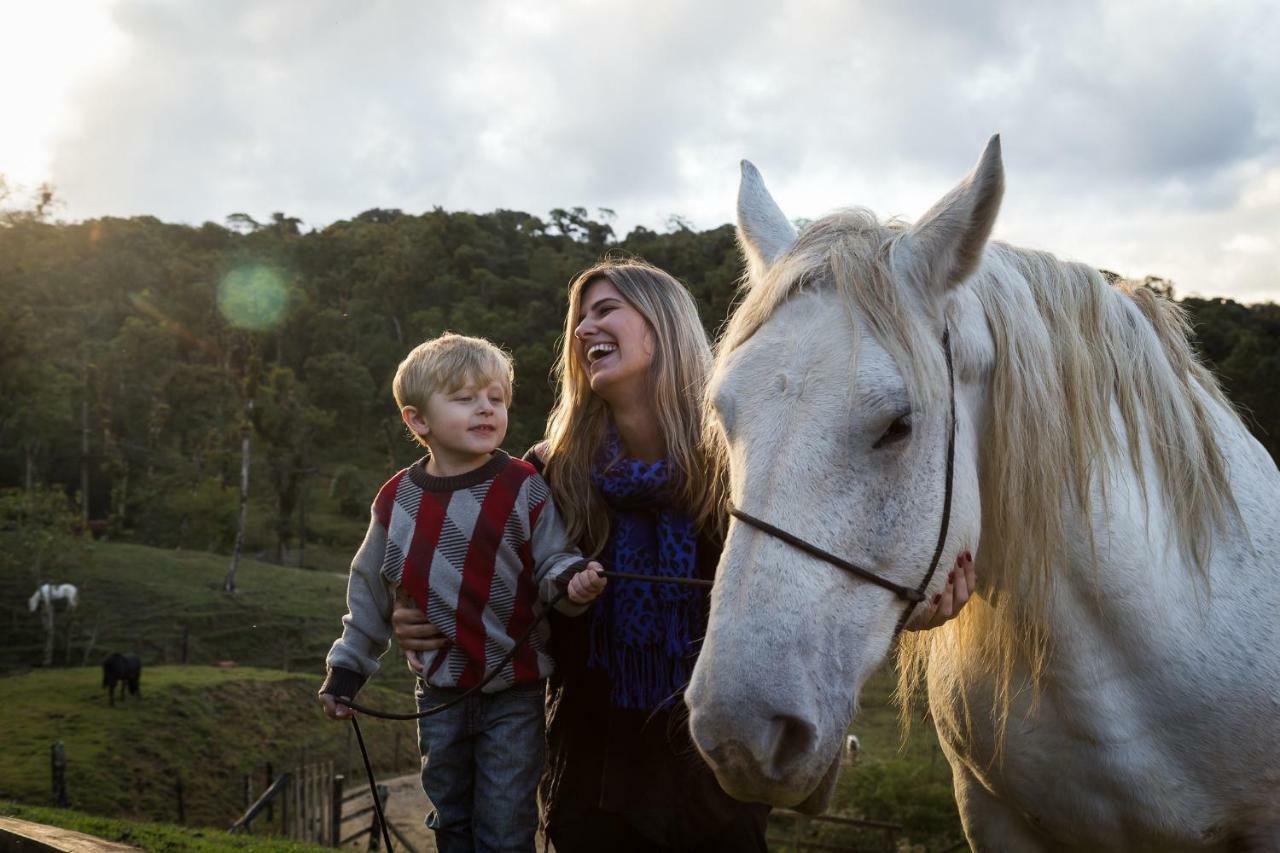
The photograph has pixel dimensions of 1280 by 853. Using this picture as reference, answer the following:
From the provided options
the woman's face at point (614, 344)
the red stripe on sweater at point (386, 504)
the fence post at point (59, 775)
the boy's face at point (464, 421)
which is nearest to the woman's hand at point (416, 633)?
the red stripe on sweater at point (386, 504)

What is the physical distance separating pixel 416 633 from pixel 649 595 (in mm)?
661

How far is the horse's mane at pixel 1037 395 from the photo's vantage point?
192 cm

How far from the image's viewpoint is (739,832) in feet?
8.11

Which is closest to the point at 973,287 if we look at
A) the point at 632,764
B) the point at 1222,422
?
the point at 1222,422

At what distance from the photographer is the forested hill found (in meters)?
25.6

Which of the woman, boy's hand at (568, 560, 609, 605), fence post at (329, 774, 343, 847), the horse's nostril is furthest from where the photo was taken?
fence post at (329, 774, 343, 847)

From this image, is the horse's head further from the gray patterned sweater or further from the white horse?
the gray patterned sweater

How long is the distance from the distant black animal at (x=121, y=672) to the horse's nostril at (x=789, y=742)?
1725 cm

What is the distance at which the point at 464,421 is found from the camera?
259cm

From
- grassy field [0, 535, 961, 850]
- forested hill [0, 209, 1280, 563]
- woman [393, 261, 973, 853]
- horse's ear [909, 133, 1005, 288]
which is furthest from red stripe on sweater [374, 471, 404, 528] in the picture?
forested hill [0, 209, 1280, 563]

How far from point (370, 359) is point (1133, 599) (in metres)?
47.3

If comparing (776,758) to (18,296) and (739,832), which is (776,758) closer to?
(739,832)

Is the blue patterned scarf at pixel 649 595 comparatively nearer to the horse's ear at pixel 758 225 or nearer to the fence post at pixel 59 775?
the horse's ear at pixel 758 225

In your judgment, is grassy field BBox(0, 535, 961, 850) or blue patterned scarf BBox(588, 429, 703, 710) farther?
grassy field BBox(0, 535, 961, 850)
